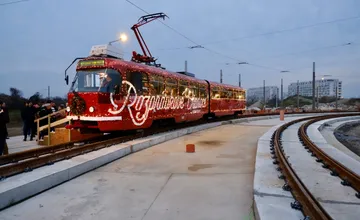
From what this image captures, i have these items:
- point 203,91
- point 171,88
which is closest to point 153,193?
point 171,88

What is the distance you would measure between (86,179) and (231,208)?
3287 millimetres

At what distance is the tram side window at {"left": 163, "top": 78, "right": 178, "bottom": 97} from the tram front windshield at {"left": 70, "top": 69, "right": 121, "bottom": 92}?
Result: 11.7 feet

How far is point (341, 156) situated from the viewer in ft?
26.6

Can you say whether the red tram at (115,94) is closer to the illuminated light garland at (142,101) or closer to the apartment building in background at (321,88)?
the illuminated light garland at (142,101)

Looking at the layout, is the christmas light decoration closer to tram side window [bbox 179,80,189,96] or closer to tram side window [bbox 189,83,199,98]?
tram side window [bbox 179,80,189,96]

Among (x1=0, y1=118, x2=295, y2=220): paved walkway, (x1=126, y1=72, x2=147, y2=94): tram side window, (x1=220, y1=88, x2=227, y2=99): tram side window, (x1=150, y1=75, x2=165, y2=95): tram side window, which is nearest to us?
(x1=0, y1=118, x2=295, y2=220): paved walkway

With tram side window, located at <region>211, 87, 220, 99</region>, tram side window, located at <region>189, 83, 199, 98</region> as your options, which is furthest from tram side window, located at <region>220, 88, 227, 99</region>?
tram side window, located at <region>189, 83, 199, 98</region>

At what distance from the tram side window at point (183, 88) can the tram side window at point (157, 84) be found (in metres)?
2.12

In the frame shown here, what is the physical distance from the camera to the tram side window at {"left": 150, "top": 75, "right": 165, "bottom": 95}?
1227 cm

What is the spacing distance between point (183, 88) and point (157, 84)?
3131mm

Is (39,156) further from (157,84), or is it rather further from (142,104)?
(157,84)

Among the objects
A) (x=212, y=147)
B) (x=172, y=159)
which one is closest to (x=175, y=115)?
(x=212, y=147)

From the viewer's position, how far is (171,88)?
1415 cm

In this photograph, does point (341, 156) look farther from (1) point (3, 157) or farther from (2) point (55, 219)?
(1) point (3, 157)
